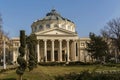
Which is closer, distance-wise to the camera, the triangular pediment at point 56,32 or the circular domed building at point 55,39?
the triangular pediment at point 56,32

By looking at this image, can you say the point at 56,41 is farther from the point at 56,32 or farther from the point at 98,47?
the point at 98,47

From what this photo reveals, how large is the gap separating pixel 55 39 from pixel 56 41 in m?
3.95

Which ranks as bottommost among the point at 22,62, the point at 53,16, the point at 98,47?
the point at 22,62

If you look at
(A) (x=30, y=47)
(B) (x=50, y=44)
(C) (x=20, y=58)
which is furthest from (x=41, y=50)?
(C) (x=20, y=58)

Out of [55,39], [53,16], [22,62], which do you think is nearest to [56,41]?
[55,39]

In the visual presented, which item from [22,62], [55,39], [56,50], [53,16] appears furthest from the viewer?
[53,16]

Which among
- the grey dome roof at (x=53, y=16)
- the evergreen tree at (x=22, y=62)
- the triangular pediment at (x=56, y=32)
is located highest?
the grey dome roof at (x=53, y=16)

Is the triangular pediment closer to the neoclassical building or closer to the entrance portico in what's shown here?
the neoclassical building

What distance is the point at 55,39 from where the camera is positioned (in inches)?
3962

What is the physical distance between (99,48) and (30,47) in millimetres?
34403

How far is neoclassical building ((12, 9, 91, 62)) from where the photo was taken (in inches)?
3927

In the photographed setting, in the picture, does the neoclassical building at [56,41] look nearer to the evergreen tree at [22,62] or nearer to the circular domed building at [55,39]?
the circular domed building at [55,39]

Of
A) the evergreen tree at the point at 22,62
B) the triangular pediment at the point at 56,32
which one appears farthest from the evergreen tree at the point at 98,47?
the evergreen tree at the point at 22,62

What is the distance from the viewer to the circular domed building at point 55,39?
99.8 m
